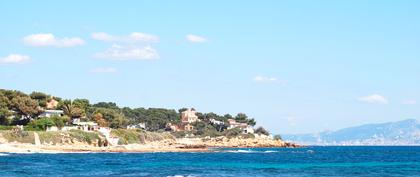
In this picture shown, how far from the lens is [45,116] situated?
128375mm

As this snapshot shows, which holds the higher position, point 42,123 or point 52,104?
point 52,104

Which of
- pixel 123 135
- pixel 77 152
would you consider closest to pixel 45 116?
pixel 123 135

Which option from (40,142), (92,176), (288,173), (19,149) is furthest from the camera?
(40,142)

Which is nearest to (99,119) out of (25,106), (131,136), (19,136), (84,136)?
(131,136)

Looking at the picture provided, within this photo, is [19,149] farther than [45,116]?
No

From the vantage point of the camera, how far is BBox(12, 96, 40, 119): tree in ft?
403

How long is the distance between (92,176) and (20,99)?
245ft

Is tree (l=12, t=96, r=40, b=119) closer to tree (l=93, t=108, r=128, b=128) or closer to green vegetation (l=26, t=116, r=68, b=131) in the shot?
green vegetation (l=26, t=116, r=68, b=131)

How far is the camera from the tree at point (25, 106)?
4835 inches

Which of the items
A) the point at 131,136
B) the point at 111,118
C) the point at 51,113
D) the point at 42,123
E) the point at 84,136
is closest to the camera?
the point at 84,136

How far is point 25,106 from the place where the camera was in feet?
406

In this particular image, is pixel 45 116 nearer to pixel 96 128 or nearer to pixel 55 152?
pixel 96 128

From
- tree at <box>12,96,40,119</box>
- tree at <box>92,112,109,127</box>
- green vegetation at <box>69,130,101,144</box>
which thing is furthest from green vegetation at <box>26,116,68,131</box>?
tree at <box>92,112,109,127</box>

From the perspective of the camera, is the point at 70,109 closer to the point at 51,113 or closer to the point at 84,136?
the point at 51,113
